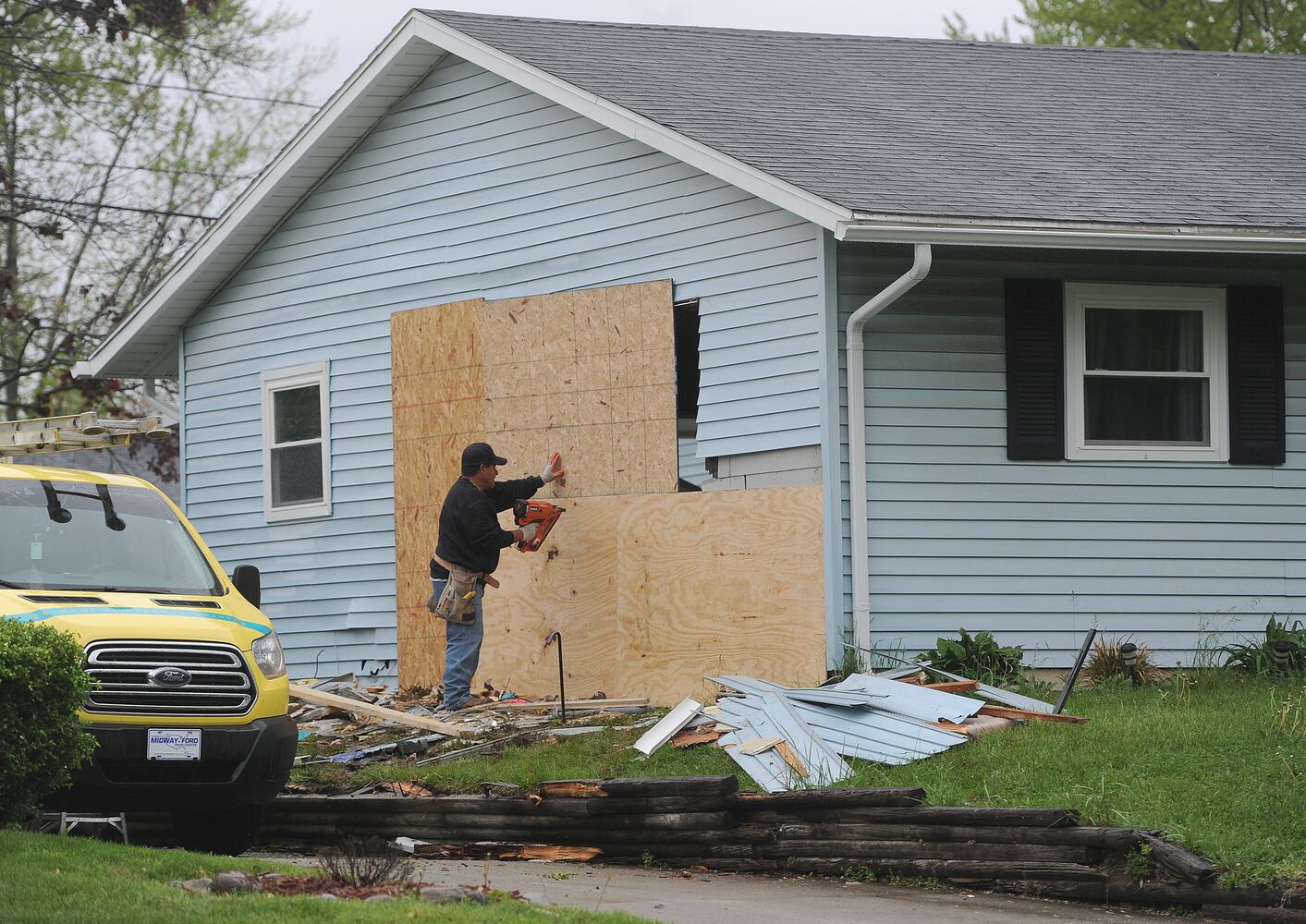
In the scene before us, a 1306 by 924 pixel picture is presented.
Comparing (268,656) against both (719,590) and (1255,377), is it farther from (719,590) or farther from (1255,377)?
(1255,377)

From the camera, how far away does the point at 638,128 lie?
12.9 metres

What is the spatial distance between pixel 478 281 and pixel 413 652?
10.9 feet

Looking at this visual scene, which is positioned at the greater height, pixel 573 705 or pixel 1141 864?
pixel 573 705

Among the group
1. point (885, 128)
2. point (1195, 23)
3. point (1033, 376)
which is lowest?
point (1033, 376)

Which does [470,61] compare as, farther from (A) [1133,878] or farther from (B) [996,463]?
(A) [1133,878]

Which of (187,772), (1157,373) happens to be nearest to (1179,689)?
(1157,373)

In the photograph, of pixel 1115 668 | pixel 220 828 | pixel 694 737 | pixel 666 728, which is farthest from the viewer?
pixel 1115 668

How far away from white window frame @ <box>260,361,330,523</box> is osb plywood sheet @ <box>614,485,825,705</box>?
3.99m

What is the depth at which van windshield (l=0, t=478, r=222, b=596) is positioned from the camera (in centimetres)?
914

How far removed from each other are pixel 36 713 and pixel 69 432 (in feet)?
11.7

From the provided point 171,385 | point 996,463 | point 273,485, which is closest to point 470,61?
point 273,485

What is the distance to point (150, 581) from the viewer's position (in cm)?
948

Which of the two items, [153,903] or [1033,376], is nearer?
[153,903]

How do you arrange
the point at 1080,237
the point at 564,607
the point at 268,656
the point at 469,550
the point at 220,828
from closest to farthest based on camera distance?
the point at 268,656, the point at 220,828, the point at 1080,237, the point at 469,550, the point at 564,607
